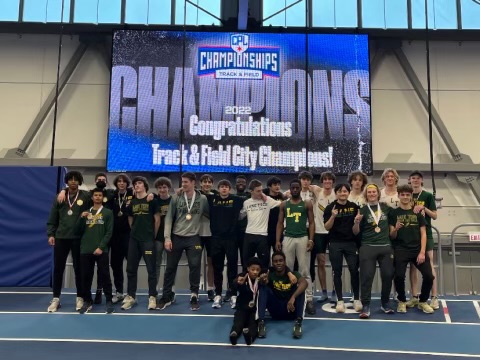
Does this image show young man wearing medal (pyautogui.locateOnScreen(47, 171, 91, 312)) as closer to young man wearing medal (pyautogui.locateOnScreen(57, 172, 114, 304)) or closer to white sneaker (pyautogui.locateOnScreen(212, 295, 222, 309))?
young man wearing medal (pyautogui.locateOnScreen(57, 172, 114, 304))

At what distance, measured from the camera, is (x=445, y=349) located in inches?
149

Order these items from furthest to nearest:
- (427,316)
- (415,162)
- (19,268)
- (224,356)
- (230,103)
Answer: (415,162) → (230,103) → (19,268) → (427,316) → (224,356)

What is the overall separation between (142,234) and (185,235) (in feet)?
1.54

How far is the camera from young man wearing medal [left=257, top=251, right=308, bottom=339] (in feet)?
14.0

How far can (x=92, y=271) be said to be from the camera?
15.8 feet

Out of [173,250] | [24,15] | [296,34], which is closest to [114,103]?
[24,15]

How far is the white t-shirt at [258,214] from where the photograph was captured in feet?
16.0

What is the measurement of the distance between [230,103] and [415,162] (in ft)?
15.2

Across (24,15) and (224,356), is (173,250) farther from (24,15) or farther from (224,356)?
(24,15)

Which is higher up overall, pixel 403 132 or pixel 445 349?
pixel 403 132

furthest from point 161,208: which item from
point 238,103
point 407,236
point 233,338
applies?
point 238,103

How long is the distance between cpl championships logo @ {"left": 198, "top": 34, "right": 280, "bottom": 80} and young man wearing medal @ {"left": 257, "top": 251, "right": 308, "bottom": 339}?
603 centimetres

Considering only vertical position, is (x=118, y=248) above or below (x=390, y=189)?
below

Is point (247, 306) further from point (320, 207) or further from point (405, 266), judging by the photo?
point (405, 266)
